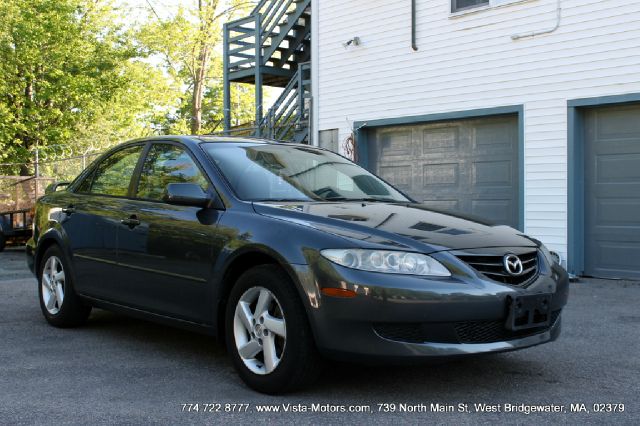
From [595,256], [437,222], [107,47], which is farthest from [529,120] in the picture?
[107,47]

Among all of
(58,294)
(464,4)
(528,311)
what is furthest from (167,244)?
(464,4)

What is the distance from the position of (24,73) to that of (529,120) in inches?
839

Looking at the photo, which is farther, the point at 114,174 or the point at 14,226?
the point at 14,226

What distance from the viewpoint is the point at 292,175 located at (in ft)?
16.5

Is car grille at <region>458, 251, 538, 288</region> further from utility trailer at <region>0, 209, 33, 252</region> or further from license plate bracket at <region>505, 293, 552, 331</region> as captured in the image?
utility trailer at <region>0, 209, 33, 252</region>

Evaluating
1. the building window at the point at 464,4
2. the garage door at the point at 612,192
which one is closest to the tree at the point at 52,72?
the building window at the point at 464,4

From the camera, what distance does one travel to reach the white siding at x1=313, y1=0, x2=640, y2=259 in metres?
9.72

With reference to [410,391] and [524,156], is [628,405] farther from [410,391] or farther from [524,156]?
[524,156]

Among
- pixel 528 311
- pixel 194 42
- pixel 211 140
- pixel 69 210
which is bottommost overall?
pixel 528 311

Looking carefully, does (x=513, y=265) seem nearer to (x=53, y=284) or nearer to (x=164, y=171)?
(x=164, y=171)

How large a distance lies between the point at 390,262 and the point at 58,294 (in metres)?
3.43

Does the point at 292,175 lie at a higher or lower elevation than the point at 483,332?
higher

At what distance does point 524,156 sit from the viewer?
1050cm

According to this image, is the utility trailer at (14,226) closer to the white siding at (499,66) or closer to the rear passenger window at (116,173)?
the white siding at (499,66)
